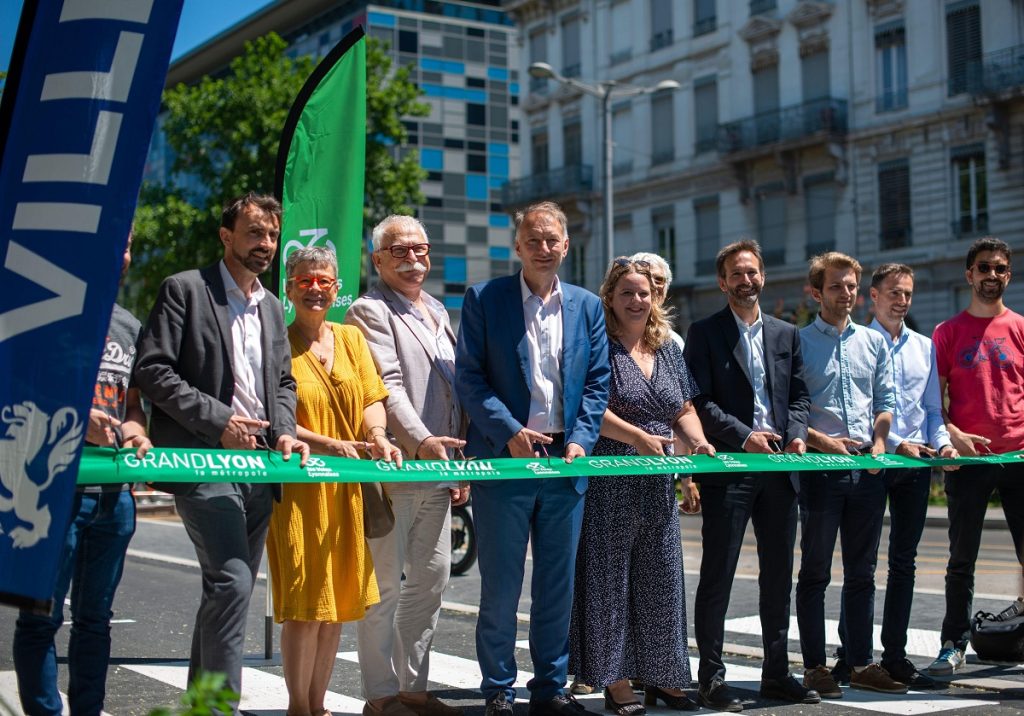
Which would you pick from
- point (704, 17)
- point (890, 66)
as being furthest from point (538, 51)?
point (890, 66)

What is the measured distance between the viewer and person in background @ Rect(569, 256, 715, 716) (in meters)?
6.06

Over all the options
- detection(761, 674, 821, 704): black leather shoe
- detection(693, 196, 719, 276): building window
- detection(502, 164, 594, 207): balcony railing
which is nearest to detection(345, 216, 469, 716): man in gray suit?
detection(761, 674, 821, 704): black leather shoe

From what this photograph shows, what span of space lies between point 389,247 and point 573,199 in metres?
40.8

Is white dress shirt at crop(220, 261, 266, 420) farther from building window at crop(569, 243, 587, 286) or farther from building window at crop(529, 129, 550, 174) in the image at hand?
building window at crop(529, 129, 550, 174)

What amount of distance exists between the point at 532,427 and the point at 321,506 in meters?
1.08

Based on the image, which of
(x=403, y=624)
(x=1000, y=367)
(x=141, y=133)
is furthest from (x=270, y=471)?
(x=1000, y=367)

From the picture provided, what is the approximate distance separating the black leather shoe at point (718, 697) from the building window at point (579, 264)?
40638mm

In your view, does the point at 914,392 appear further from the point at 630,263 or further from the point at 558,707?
the point at 558,707

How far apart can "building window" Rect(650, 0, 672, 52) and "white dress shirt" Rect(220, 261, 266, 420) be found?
39814 millimetres

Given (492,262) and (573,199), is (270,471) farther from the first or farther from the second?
(492,262)

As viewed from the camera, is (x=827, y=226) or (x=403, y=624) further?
(x=827, y=226)

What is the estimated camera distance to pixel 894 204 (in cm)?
3641

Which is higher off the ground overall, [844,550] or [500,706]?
[844,550]

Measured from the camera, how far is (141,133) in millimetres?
3135
